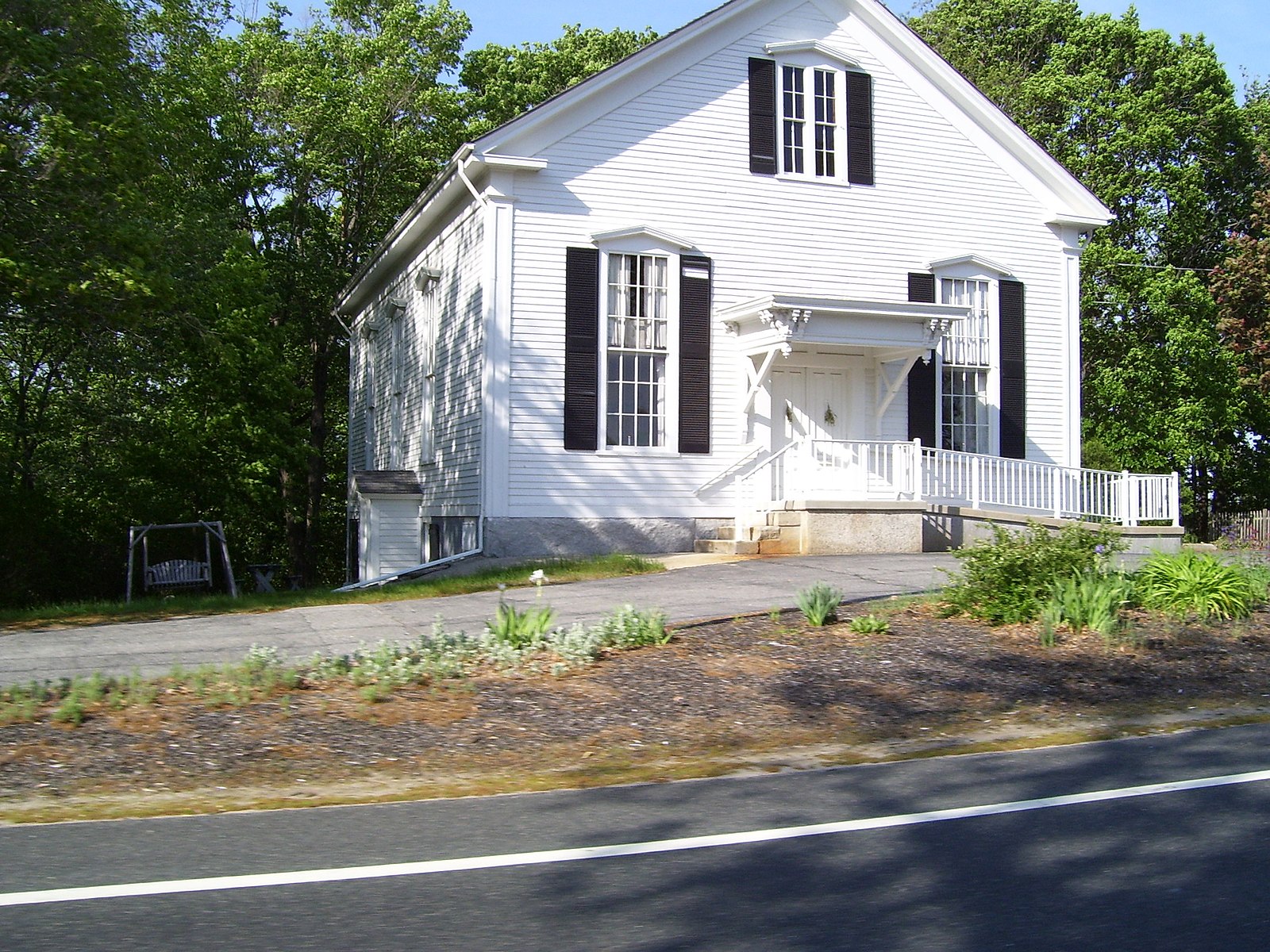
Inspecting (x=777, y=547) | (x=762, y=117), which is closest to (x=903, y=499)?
(x=777, y=547)

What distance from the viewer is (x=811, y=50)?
64.3 ft

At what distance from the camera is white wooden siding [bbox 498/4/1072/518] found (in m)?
17.8

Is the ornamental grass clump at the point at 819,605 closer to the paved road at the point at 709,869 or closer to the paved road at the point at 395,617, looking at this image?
the paved road at the point at 395,617

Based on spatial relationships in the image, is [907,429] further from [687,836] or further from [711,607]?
[687,836]

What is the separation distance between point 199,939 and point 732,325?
1541 centimetres

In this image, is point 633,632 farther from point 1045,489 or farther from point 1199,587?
point 1045,489

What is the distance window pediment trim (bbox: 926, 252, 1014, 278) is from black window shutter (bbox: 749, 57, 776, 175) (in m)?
3.19

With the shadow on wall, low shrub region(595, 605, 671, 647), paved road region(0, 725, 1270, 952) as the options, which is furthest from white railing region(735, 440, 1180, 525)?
paved road region(0, 725, 1270, 952)

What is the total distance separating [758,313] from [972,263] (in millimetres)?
4860

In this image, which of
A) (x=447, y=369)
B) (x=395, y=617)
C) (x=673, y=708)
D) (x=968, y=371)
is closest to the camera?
(x=673, y=708)

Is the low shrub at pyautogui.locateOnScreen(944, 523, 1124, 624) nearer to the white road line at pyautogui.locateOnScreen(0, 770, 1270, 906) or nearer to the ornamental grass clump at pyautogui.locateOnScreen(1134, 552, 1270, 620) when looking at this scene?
the ornamental grass clump at pyautogui.locateOnScreen(1134, 552, 1270, 620)

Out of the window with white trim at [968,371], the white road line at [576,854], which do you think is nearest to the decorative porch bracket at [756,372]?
the window with white trim at [968,371]

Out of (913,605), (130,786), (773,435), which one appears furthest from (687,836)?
(773,435)

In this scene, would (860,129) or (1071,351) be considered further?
(1071,351)
